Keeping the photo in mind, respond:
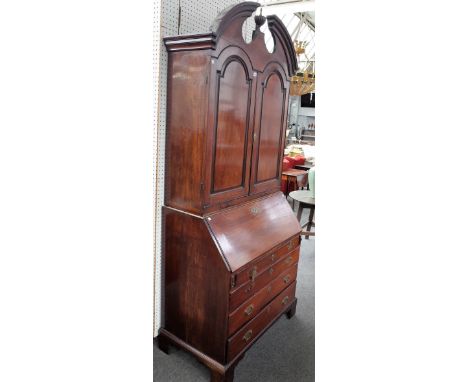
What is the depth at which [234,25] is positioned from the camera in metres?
1.70

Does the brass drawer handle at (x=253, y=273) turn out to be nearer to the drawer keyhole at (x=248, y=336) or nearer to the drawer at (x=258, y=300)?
the drawer at (x=258, y=300)

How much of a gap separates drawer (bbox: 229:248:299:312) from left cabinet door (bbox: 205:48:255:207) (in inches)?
20.1

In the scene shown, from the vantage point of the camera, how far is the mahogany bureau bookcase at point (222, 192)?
1.72 m

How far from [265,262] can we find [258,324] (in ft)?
1.41

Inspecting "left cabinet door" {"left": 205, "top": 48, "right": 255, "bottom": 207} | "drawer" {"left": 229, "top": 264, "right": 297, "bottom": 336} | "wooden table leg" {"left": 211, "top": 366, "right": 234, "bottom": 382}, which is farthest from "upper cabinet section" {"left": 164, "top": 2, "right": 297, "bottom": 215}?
"wooden table leg" {"left": 211, "top": 366, "right": 234, "bottom": 382}

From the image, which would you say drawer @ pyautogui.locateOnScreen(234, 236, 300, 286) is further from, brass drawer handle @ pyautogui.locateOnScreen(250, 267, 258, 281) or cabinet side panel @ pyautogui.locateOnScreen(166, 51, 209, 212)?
cabinet side panel @ pyautogui.locateOnScreen(166, 51, 209, 212)

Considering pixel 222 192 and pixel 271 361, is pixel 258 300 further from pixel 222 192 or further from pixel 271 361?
pixel 222 192

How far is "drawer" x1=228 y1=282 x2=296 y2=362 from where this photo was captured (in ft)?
6.42

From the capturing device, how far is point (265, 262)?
2.08m

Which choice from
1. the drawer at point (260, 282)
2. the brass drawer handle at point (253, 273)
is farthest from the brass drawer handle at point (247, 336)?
the brass drawer handle at point (253, 273)
